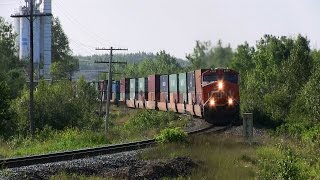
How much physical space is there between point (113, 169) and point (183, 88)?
71.5 feet

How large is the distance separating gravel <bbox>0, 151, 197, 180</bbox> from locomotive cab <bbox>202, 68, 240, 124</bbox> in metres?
→ 15.2

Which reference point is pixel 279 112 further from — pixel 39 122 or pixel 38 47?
pixel 38 47

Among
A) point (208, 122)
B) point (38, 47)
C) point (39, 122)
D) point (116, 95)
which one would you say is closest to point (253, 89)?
point (208, 122)

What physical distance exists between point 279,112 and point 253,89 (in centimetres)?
869

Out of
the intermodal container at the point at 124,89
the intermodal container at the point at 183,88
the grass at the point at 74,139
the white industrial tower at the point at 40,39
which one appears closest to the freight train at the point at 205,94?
the intermodal container at the point at 183,88

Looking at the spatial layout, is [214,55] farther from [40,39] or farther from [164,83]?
[40,39]

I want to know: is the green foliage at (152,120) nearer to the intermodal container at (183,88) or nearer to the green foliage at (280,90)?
the intermodal container at (183,88)

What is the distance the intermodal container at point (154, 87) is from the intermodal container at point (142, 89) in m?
1.94

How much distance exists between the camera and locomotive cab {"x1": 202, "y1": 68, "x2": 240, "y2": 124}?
30.3m

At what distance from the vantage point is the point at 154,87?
4478cm

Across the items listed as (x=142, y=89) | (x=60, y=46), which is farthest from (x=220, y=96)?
(x=60, y=46)

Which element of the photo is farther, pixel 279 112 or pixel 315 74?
pixel 279 112

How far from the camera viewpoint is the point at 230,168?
14.6 meters

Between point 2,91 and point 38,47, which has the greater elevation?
point 38,47
